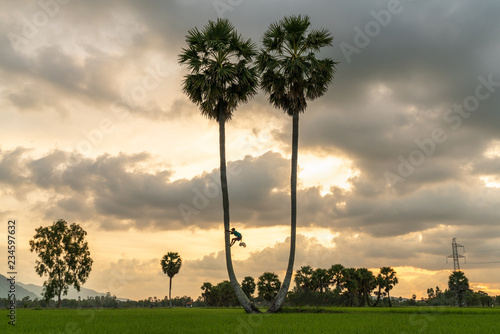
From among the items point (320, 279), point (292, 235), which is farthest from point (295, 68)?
point (320, 279)

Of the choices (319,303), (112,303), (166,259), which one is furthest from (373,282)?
(112,303)

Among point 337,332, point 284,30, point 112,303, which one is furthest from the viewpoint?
point 112,303

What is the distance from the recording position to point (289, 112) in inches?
1763

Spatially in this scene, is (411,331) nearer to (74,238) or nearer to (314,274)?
(74,238)

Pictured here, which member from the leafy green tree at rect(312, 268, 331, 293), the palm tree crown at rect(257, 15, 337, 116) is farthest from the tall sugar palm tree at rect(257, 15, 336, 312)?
the leafy green tree at rect(312, 268, 331, 293)

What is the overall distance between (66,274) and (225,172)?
191 ft

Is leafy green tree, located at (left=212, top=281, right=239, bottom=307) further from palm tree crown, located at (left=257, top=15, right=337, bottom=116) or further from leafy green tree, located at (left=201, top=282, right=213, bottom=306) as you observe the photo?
palm tree crown, located at (left=257, top=15, right=337, bottom=116)

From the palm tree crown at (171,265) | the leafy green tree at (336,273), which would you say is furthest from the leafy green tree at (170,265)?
the leafy green tree at (336,273)

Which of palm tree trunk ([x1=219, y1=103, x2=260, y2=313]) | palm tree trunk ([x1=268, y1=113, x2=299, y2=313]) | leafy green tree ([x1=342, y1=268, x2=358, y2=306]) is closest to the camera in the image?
palm tree trunk ([x1=219, y1=103, x2=260, y2=313])

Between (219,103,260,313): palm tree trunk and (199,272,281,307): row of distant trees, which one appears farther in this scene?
(199,272,281,307): row of distant trees

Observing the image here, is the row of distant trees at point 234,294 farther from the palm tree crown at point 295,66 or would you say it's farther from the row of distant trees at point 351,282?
the palm tree crown at point 295,66

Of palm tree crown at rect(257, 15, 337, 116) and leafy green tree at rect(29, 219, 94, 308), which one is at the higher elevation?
palm tree crown at rect(257, 15, 337, 116)

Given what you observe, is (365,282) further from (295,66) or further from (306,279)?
(295,66)

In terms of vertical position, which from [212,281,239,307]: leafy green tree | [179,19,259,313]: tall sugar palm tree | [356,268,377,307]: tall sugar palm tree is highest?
[179,19,259,313]: tall sugar palm tree
